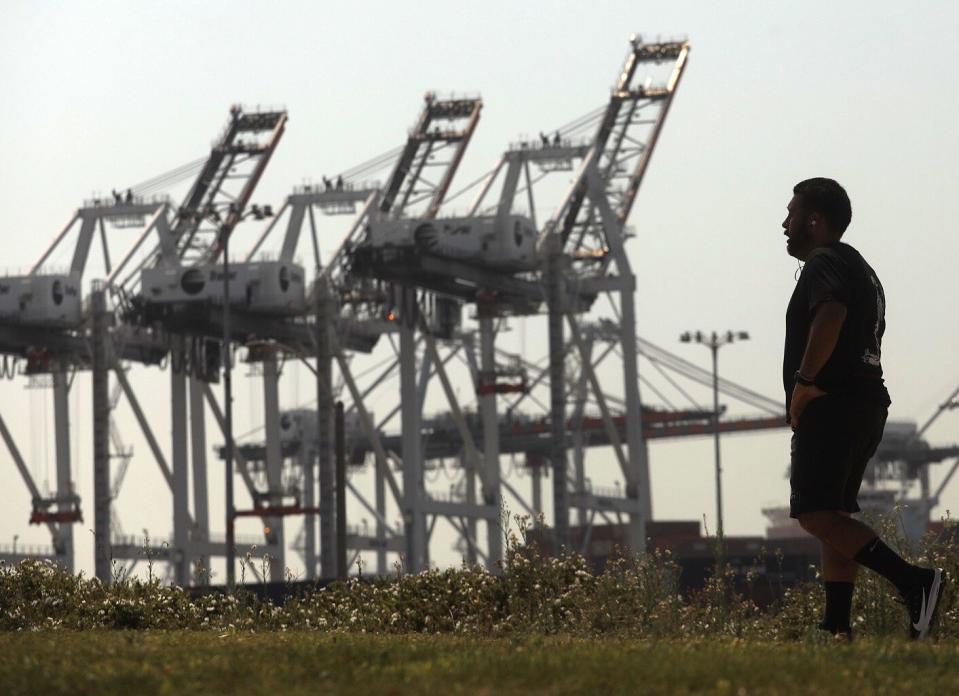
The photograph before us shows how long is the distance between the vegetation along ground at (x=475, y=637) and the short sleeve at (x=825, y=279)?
1.68 m

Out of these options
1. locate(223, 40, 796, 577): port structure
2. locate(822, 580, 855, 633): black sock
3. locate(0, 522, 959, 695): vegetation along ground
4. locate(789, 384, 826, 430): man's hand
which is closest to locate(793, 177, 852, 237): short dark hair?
locate(789, 384, 826, 430): man's hand

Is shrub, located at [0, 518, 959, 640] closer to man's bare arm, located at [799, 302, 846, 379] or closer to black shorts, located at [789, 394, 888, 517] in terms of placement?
black shorts, located at [789, 394, 888, 517]

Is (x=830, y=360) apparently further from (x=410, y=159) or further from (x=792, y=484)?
(x=410, y=159)

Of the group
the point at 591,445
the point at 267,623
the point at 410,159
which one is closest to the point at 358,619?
the point at 267,623

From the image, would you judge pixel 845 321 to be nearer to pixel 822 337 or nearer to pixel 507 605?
pixel 822 337

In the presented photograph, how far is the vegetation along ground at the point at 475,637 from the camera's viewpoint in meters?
8.51

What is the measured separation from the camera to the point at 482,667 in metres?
8.93

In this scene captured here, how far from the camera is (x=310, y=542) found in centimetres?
11250

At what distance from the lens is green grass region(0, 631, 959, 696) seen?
833 centimetres

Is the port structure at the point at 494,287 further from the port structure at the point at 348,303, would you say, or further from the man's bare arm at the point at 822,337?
the man's bare arm at the point at 822,337

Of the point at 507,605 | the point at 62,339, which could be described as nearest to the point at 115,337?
the point at 62,339

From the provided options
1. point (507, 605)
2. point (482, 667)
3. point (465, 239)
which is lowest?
point (507, 605)

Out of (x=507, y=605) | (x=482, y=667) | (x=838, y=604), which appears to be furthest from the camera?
(x=507, y=605)

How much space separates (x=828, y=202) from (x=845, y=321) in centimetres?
71
